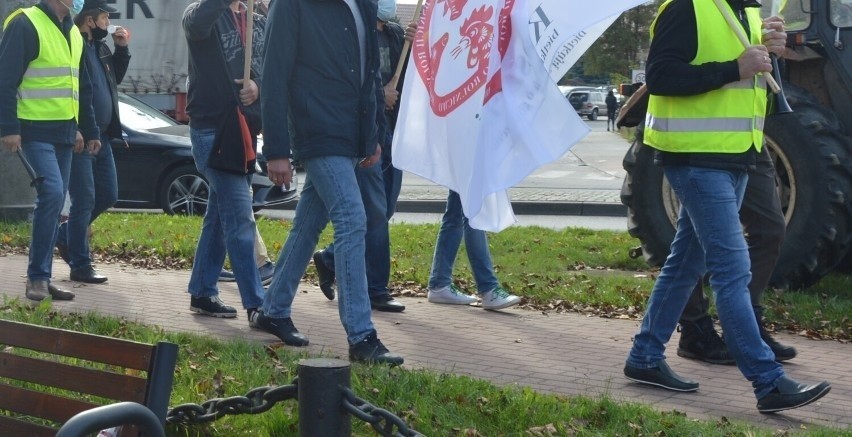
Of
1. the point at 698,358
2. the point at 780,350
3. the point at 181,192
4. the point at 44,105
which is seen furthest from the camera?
the point at 181,192

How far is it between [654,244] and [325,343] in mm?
2879

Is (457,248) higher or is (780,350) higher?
(780,350)

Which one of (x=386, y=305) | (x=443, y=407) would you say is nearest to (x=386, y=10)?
(x=386, y=305)

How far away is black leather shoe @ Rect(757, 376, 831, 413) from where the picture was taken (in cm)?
543

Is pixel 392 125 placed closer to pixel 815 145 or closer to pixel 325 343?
pixel 325 343

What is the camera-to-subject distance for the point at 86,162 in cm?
898

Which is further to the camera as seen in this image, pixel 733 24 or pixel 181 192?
pixel 181 192

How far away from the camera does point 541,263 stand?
10328 millimetres

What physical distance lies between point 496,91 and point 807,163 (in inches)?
120

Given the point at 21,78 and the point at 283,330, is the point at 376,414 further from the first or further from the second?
the point at 21,78

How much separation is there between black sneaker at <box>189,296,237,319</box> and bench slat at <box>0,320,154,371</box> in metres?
3.72

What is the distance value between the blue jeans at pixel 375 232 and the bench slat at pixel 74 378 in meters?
3.54

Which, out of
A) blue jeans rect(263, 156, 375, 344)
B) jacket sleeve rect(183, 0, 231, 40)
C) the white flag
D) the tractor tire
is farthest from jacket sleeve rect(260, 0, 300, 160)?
the tractor tire

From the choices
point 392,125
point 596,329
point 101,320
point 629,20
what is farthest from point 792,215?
point 629,20
